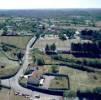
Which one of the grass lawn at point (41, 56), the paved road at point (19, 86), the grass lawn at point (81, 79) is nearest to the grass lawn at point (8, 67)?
the paved road at point (19, 86)

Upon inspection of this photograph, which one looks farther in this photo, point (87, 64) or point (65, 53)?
point (65, 53)

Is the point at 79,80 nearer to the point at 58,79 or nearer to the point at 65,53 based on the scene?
the point at 58,79

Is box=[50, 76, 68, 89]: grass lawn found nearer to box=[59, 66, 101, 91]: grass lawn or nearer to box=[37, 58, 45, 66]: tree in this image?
box=[59, 66, 101, 91]: grass lawn

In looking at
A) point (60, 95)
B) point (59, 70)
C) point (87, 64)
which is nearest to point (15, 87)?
point (60, 95)

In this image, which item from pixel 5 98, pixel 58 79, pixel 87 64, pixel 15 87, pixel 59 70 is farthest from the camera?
pixel 87 64

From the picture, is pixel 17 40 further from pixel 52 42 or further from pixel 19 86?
pixel 19 86

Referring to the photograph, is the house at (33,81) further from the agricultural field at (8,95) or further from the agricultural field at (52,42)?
the agricultural field at (52,42)
